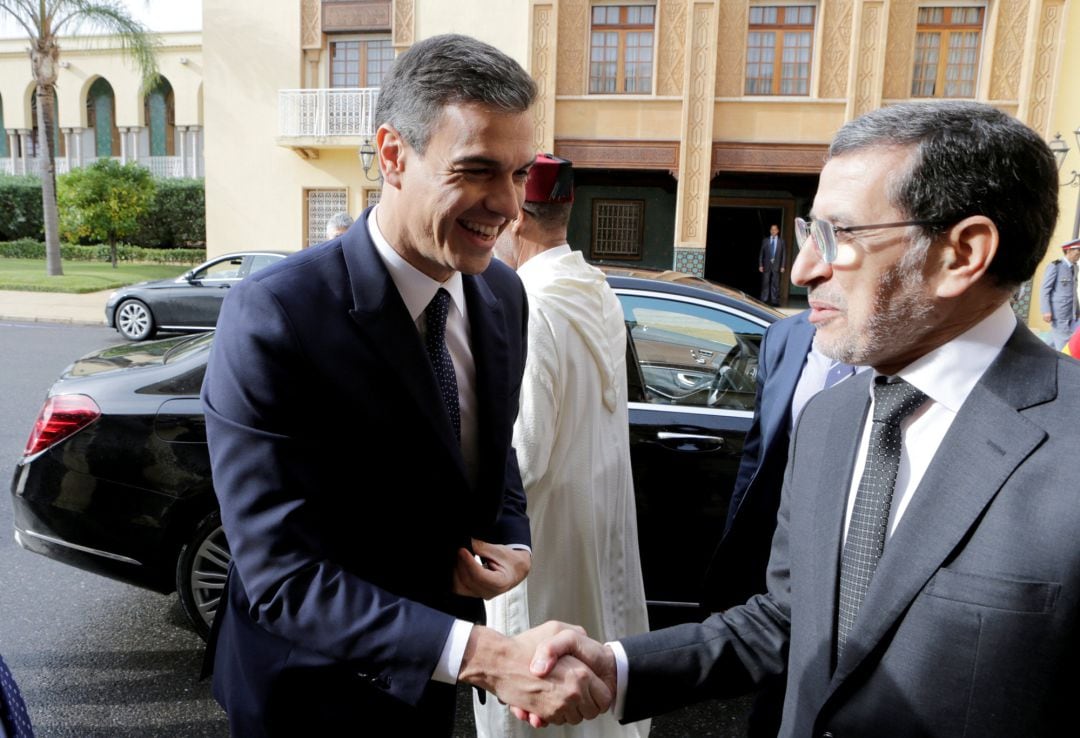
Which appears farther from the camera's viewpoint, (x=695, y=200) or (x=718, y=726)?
(x=695, y=200)

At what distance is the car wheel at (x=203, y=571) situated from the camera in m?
3.61

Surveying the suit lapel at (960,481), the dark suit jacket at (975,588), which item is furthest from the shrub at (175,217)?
the suit lapel at (960,481)

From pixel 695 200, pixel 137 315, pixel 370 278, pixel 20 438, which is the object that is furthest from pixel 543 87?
pixel 370 278

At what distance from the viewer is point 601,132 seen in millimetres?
20609

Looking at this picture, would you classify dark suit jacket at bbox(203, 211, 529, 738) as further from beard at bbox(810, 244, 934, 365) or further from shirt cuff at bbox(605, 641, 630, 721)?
beard at bbox(810, 244, 934, 365)

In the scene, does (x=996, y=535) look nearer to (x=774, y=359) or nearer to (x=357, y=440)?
(x=357, y=440)

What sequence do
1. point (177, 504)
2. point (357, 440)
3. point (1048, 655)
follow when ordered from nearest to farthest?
point (1048, 655)
point (357, 440)
point (177, 504)

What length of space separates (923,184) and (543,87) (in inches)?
792

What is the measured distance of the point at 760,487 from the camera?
2.93 metres

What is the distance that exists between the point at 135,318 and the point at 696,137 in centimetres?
1325

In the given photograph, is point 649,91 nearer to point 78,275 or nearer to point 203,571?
point 78,275

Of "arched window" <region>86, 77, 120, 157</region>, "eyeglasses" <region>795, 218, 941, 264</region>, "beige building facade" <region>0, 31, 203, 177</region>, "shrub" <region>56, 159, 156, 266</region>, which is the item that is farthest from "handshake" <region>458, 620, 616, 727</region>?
"arched window" <region>86, 77, 120, 157</region>

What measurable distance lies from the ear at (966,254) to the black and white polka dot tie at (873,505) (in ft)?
0.60

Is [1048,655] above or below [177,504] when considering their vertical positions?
above
